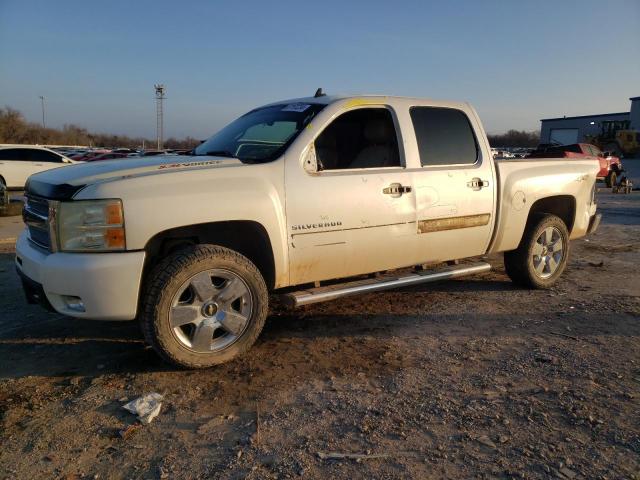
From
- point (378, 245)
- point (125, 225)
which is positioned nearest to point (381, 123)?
point (378, 245)

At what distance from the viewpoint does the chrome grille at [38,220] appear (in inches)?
127

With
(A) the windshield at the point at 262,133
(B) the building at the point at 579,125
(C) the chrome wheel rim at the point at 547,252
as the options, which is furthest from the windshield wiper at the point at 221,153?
(B) the building at the point at 579,125

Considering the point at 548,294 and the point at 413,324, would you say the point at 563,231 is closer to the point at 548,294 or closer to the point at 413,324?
the point at 548,294

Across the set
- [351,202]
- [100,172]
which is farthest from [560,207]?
[100,172]

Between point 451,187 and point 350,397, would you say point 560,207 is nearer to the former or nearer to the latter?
point 451,187

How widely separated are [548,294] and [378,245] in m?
2.36

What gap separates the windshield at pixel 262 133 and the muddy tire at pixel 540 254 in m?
2.73

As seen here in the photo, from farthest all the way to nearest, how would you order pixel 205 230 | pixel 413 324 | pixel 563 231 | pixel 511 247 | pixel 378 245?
1. pixel 563 231
2. pixel 511 247
3. pixel 413 324
4. pixel 378 245
5. pixel 205 230

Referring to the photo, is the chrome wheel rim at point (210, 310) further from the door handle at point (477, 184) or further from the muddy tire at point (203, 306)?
the door handle at point (477, 184)

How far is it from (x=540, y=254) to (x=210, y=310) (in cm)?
371

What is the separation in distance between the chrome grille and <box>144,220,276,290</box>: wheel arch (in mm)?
651

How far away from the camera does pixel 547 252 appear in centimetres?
539

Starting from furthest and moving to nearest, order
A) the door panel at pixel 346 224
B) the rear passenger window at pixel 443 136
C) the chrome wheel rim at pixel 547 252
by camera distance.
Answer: the chrome wheel rim at pixel 547 252
the rear passenger window at pixel 443 136
the door panel at pixel 346 224

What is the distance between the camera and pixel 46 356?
3.64 metres
